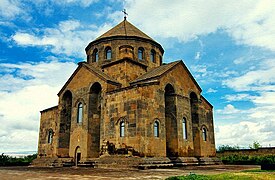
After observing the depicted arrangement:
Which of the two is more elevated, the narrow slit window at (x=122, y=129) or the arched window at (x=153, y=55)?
the arched window at (x=153, y=55)

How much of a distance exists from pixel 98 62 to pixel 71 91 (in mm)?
4446

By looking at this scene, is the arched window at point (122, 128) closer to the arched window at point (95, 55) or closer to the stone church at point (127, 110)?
the stone church at point (127, 110)

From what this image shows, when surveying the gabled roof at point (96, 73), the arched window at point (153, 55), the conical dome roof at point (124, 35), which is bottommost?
the gabled roof at point (96, 73)

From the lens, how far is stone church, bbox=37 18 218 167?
17.8 metres

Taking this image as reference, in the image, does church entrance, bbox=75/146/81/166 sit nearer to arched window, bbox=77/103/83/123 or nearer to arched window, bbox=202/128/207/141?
arched window, bbox=77/103/83/123

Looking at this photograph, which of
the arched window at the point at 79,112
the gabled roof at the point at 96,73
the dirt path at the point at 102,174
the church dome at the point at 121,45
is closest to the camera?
the dirt path at the point at 102,174

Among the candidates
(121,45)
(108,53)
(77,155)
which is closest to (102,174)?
(77,155)

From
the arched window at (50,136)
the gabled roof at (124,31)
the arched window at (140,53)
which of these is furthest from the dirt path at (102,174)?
the gabled roof at (124,31)

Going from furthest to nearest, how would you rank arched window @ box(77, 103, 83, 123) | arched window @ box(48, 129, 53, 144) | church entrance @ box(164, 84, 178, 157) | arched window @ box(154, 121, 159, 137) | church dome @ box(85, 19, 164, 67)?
church dome @ box(85, 19, 164, 67) → arched window @ box(48, 129, 53, 144) → arched window @ box(77, 103, 83, 123) → church entrance @ box(164, 84, 178, 157) → arched window @ box(154, 121, 159, 137)

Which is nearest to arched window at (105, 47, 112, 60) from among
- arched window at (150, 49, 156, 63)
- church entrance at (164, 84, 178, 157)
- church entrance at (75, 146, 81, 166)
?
arched window at (150, 49, 156, 63)

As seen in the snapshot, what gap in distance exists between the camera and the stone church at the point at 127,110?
58.2 feet

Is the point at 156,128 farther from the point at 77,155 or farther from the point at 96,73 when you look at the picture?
the point at 77,155

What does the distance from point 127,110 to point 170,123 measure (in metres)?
3.94

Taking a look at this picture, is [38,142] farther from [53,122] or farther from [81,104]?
[81,104]
